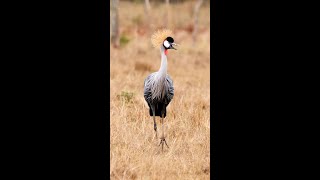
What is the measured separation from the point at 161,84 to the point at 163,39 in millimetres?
567

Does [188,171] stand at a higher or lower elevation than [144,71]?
lower

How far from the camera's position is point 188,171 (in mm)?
5262

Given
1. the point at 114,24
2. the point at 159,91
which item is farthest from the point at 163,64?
the point at 114,24

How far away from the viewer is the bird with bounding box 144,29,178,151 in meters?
5.95

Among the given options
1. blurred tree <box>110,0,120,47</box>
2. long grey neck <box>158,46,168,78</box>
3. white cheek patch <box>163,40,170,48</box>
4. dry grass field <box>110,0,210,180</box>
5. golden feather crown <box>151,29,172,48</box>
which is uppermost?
blurred tree <box>110,0,120,47</box>

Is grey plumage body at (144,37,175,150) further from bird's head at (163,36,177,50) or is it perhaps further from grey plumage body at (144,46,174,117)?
bird's head at (163,36,177,50)

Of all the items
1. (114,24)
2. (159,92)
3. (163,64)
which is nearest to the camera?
(163,64)

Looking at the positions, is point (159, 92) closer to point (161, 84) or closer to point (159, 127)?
point (161, 84)

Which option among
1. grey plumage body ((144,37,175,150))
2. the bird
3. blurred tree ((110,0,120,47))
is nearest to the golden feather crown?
the bird

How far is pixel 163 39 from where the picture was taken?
19.6 feet

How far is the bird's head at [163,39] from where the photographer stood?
19.4 ft
